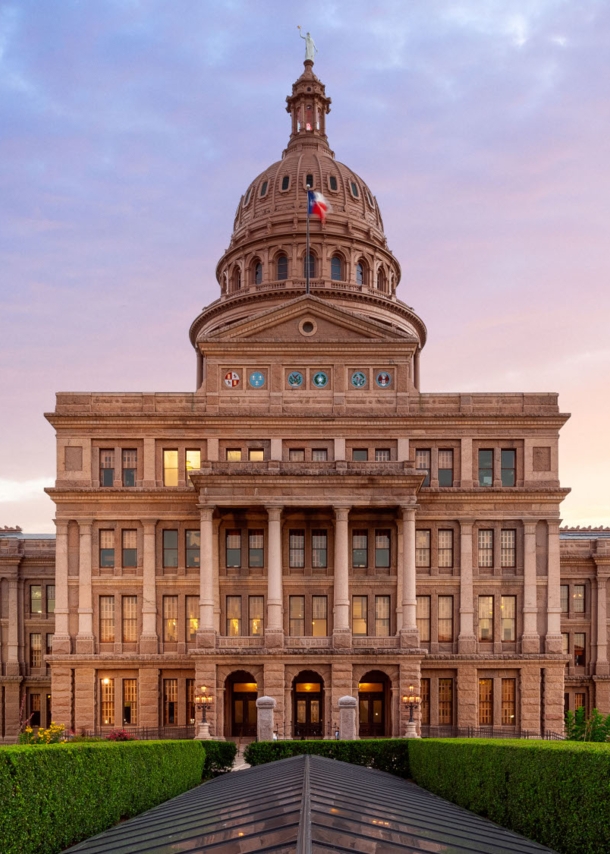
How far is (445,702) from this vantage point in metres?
51.5

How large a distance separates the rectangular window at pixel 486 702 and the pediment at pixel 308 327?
22.3 meters

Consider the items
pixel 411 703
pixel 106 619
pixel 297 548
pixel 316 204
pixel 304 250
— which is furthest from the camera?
pixel 304 250

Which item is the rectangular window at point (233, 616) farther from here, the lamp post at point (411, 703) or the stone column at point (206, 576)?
the lamp post at point (411, 703)

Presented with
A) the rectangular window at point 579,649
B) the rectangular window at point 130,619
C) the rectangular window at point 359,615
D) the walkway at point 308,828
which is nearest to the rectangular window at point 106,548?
the rectangular window at point 130,619

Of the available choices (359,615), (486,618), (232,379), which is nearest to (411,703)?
(359,615)

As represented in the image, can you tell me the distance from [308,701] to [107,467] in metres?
19.4

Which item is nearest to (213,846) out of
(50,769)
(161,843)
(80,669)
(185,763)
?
(161,843)

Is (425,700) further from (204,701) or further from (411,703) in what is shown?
(204,701)

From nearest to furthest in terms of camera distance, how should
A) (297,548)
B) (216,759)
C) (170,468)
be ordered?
(216,759) → (297,548) → (170,468)

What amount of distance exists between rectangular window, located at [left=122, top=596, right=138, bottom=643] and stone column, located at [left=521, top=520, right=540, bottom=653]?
24280 mm

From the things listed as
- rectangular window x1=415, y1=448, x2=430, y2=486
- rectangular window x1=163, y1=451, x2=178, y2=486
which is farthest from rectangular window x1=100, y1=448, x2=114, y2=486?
rectangular window x1=415, y1=448, x2=430, y2=486

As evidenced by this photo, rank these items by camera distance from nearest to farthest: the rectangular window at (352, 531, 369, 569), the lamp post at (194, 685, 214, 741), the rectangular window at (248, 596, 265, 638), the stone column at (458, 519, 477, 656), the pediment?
the lamp post at (194, 685, 214, 741) → the rectangular window at (248, 596, 265, 638) → the stone column at (458, 519, 477, 656) → the rectangular window at (352, 531, 369, 569) → the pediment

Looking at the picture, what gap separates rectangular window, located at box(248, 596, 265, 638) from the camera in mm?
51138

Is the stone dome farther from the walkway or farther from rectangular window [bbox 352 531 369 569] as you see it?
the walkway
